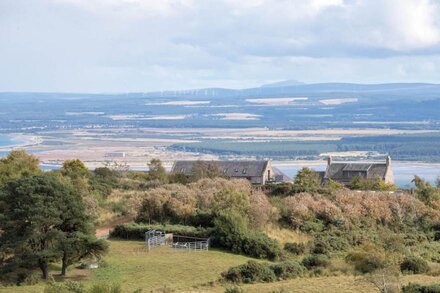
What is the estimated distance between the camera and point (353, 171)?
73938 mm

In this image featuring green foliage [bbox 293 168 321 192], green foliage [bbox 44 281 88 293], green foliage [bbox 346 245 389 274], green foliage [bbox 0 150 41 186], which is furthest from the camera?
green foliage [bbox 293 168 321 192]

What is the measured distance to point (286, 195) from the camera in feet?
180

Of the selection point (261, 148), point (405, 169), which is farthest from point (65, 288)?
point (261, 148)

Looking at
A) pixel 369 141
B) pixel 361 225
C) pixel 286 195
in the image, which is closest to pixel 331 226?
pixel 361 225

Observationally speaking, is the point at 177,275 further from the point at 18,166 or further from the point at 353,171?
the point at 353,171

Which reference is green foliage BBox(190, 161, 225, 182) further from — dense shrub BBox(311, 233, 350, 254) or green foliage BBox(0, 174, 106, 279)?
green foliage BBox(0, 174, 106, 279)

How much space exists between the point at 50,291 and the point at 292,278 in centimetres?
1289

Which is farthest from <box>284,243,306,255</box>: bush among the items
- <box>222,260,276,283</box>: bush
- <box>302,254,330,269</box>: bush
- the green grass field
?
<box>222,260,276,283</box>: bush

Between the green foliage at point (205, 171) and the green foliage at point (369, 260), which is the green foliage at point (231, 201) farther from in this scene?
the green foliage at point (205, 171)

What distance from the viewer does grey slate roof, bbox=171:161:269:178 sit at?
247 ft

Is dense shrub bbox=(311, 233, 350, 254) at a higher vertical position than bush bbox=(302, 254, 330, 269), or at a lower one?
lower

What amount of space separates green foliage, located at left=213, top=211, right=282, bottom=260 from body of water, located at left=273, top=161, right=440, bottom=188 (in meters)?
59.3

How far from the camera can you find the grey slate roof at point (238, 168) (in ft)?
247

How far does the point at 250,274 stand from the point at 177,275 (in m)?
2.84
